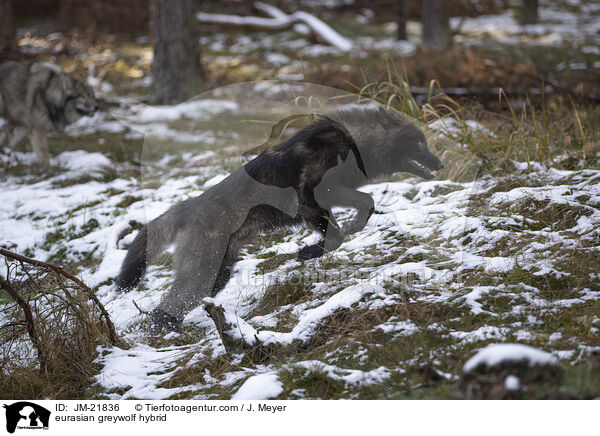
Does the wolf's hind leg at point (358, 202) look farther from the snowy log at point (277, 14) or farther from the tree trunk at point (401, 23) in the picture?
the snowy log at point (277, 14)

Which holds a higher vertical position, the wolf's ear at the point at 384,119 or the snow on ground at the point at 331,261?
the wolf's ear at the point at 384,119

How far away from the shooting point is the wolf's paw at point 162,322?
361 cm

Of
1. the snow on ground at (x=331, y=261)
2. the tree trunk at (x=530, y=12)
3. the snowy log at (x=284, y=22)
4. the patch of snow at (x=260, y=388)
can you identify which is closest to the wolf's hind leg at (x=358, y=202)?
the snow on ground at (x=331, y=261)

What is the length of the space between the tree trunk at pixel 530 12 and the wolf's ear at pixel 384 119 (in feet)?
37.8

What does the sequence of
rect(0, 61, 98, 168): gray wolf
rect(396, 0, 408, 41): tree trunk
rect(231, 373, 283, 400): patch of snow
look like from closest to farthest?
rect(231, 373, 283, 400): patch of snow → rect(0, 61, 98, 168): gray wolf → rect(396, 0, 408, 41): tree trunk

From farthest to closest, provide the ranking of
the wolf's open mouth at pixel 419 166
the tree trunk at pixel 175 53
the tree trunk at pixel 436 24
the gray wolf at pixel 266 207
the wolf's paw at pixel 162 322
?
the tree trunk at pixel 436 24 → the tree trunk at pixel 175 53 → the wolf's open mouth at pixel 419 166 → the gray wolf at pixel 266 207 → the wolf's paw at pixel 162 322

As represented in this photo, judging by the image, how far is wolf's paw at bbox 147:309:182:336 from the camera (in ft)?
11.8

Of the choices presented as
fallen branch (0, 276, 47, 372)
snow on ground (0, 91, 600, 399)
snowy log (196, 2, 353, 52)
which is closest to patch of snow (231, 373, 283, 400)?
snow on ground (0, 91, 600, 399)

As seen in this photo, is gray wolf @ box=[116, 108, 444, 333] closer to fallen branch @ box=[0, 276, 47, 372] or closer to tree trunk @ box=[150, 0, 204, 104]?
fallen branch @ box=[0, 276, 47, 372]

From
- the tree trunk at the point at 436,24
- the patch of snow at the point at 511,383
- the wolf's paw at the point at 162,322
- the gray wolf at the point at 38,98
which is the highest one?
the tree trunk at the point at 436,24

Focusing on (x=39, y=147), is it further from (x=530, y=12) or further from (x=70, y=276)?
(x=530, y=12)

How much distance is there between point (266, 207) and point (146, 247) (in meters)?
1.03

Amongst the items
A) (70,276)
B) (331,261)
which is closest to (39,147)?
(70,276)
